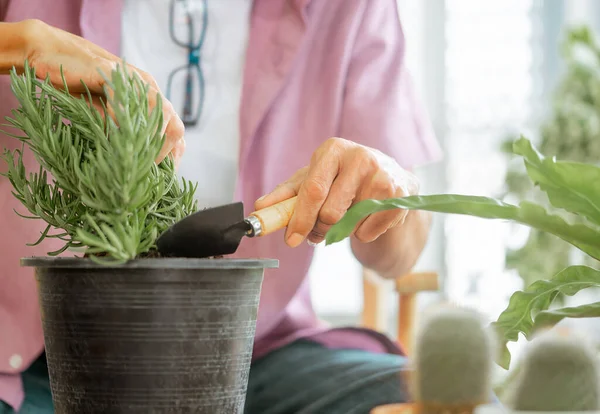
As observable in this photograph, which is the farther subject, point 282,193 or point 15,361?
point 15,361

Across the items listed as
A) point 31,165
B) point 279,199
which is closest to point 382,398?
point 279,199

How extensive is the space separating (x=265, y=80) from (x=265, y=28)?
0.28 feet

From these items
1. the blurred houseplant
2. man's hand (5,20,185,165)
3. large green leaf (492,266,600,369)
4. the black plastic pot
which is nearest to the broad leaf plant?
large green leaf (492,266,600,369)

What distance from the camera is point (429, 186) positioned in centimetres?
288

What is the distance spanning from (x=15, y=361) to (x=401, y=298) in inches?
24.5

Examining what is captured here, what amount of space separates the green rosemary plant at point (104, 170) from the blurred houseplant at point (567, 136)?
5.93 feet

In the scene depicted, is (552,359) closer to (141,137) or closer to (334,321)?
(141,137)

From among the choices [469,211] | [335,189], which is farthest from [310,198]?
[469,211]

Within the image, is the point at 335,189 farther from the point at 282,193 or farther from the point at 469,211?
the point at 469,211

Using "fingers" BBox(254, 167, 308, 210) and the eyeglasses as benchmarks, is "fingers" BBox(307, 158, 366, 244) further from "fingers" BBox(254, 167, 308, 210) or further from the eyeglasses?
the eyeglasses

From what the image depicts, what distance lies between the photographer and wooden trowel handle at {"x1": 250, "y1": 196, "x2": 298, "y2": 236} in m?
0.60

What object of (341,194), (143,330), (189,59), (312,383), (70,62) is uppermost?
(189,59)

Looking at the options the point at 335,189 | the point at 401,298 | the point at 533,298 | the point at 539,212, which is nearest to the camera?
the point at 539,212

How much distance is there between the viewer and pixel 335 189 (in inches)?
26.8
